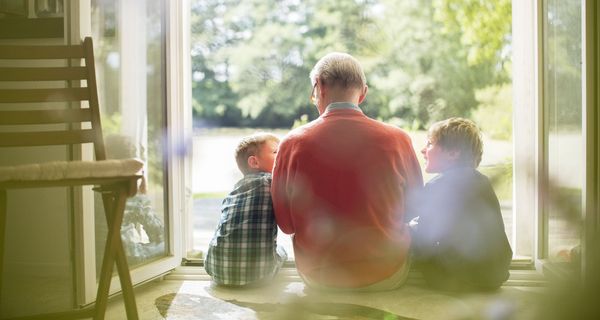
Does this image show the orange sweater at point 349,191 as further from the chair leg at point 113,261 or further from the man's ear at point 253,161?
the chair leg at point 113,261

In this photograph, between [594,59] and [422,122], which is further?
[422,122]

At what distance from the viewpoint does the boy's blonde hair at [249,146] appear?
2645 millimetres

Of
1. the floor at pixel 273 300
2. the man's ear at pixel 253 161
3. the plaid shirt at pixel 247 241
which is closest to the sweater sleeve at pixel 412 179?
the floor at pixel 273 300

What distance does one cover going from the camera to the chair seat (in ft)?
5.18

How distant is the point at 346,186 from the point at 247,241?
536mm

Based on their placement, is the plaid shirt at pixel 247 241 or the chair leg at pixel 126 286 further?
the plaid shirt at pixel 247 241

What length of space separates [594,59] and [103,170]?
1.58 meters

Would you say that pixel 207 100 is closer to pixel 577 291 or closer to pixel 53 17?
pixel 53 17

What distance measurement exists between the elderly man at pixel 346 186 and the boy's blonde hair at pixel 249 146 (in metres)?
0.32

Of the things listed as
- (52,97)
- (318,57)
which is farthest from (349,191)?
(318,57)

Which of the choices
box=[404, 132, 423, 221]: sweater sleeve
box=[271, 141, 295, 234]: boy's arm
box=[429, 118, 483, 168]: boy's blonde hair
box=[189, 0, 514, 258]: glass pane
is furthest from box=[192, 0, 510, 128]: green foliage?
box=[271, 141, 295, 234]: boy's arm

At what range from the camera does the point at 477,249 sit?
7.79ft

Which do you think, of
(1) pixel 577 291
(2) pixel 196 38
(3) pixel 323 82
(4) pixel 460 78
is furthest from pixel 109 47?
(2) pixel 196 38

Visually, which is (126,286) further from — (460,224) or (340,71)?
(460,224)
